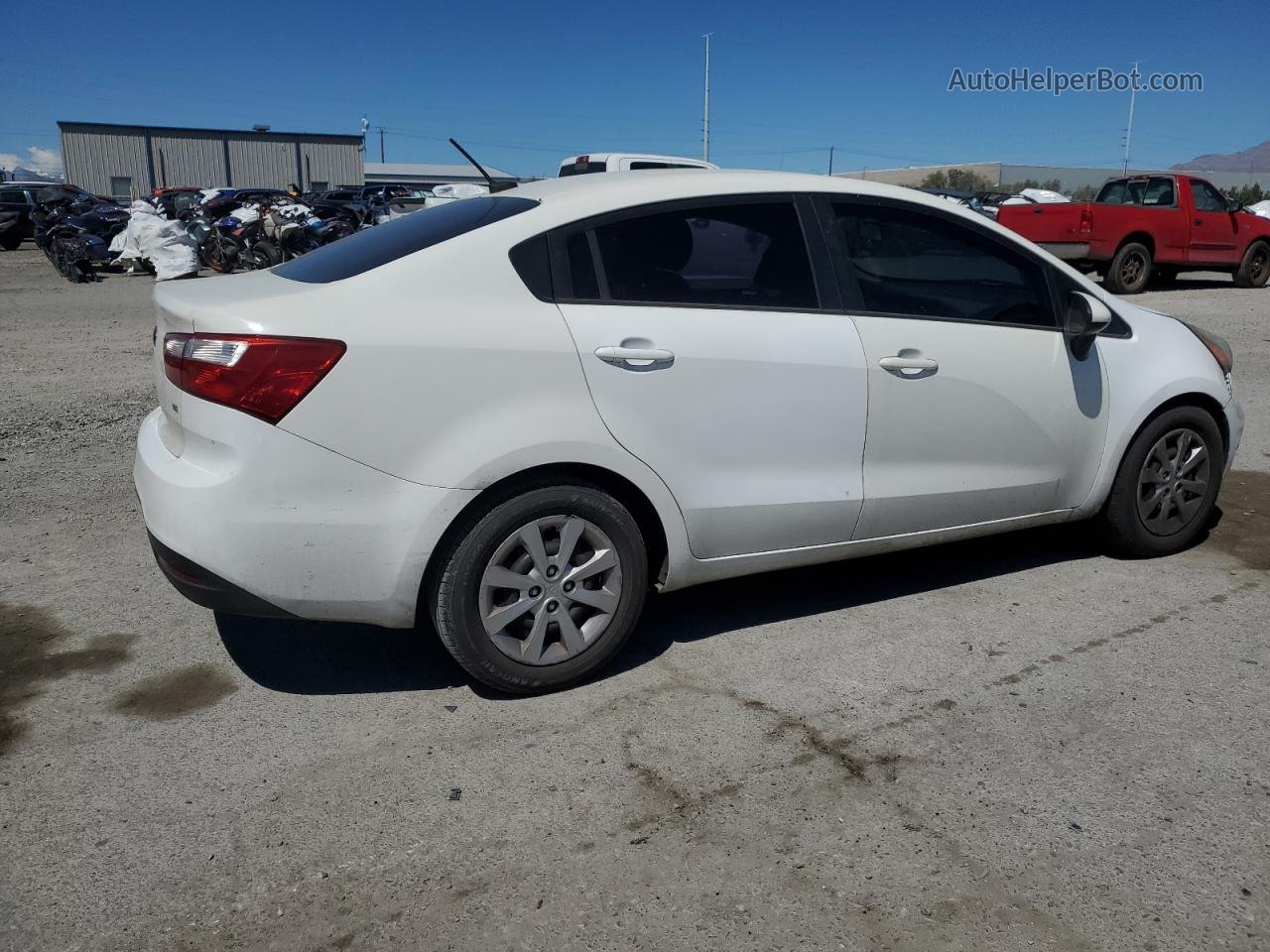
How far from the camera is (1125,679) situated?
12.3ft

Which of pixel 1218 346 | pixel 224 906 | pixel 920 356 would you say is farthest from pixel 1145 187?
pixel 224 906

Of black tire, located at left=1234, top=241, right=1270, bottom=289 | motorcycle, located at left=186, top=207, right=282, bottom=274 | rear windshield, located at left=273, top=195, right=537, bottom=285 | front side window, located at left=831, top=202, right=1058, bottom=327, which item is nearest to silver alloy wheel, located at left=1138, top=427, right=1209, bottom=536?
front side window, located at left=831, top=202, right=1058, bottom=327

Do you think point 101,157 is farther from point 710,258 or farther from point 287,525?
point 287,525

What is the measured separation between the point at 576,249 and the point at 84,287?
17.6 metres

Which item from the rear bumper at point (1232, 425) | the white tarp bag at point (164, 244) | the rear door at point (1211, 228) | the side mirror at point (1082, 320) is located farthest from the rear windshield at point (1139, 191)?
the white tarp bag at point (164, 244)

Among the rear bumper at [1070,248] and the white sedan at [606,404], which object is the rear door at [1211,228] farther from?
the white sedan at [606,404]

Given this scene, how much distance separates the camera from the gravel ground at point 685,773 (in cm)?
254

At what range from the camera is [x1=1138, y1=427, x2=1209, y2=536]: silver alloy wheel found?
15.6ft

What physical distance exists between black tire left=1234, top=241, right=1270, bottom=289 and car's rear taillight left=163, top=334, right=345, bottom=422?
19251 mm

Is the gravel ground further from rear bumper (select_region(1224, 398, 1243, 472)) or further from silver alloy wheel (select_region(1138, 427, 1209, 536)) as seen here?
rear bumper (select_region(1224, 398, 1243, 472))

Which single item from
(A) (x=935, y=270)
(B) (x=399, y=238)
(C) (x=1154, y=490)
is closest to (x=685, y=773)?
(B) (x=399, y=238)

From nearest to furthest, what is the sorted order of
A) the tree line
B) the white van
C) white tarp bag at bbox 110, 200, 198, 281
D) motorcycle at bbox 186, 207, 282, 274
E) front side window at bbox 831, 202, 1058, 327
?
front side window at bbox 831, 202, 1058, 327 → the white van → white tarp bag at bbox 110, 200, 198, 281 → motorcycle at bbox 186, 207, 282, 274 → the tree line

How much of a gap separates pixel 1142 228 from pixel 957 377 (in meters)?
14.4

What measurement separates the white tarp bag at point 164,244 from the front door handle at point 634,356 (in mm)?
16777
